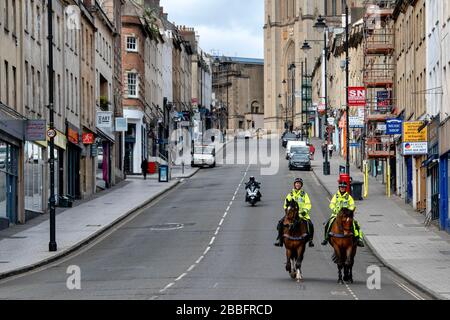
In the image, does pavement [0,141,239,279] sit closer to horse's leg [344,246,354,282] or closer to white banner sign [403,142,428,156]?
horse's leg [344,246,354,282]

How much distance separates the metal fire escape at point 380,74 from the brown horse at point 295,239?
116 ft

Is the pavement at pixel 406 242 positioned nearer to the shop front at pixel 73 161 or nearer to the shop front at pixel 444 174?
the shop front at pixel 444 174

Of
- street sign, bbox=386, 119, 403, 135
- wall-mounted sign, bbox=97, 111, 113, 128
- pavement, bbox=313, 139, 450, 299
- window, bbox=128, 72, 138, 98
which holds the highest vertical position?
window, bbox=128, 72, 138, 98

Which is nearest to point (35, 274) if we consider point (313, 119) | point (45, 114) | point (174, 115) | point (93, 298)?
point (93, 298)

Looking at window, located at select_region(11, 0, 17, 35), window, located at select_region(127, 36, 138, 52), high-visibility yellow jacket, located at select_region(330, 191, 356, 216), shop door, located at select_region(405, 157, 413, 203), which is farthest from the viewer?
window, located at select_region(127, 36, 138, 52)

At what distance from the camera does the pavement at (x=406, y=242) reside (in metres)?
26.8

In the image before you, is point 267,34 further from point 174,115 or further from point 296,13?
point 174,115

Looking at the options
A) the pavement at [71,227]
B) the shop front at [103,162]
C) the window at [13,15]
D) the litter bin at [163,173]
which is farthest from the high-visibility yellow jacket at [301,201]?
the litter bin at [163,173]

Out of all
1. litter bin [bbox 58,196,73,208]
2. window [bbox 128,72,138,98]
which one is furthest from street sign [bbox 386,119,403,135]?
window [bbox 128,72,138,98]

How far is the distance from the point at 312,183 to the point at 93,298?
49086mm

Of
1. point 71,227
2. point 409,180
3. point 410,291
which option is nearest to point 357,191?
point 409,180

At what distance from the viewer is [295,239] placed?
82.5ft

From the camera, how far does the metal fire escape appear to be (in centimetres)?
6150

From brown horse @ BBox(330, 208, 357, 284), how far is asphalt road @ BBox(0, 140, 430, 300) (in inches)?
15.4
